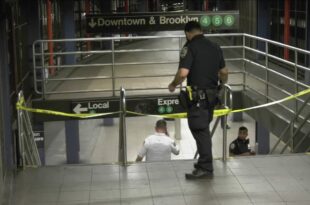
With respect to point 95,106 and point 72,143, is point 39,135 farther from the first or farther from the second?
point 72,143

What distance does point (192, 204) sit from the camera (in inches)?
231

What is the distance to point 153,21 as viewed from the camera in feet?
42.7

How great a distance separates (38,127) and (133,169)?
274 inches

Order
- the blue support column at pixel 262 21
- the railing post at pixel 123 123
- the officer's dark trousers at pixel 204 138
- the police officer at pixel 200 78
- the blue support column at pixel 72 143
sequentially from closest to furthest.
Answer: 1. the police officer at pixel 200 78
2. the officer's dark trousers at pixel 204 138
3. the railing post at pixel 123 123
4. the blue support column at pixel 72 143
5. the blue support column at pixel 262 21

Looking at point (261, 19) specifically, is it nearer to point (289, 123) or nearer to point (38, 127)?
point (38, 127)

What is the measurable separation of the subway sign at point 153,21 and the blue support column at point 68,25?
4.30 m

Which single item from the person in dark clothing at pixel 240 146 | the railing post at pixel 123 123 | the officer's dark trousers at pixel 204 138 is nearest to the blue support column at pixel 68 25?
the person in dark clothing at pixel 240 146

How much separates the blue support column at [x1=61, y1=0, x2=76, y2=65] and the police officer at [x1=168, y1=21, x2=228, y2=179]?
35.8 feet

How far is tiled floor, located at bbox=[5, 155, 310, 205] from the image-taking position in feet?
19.8

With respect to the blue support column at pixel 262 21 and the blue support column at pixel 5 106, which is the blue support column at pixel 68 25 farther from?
the blue support column at pixel 5 106

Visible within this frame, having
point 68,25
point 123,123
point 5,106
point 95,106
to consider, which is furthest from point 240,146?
point 68,25

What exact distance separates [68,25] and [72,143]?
3.54 meters

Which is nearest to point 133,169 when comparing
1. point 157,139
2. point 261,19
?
point 157,139

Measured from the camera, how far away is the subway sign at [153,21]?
12.9 metres
